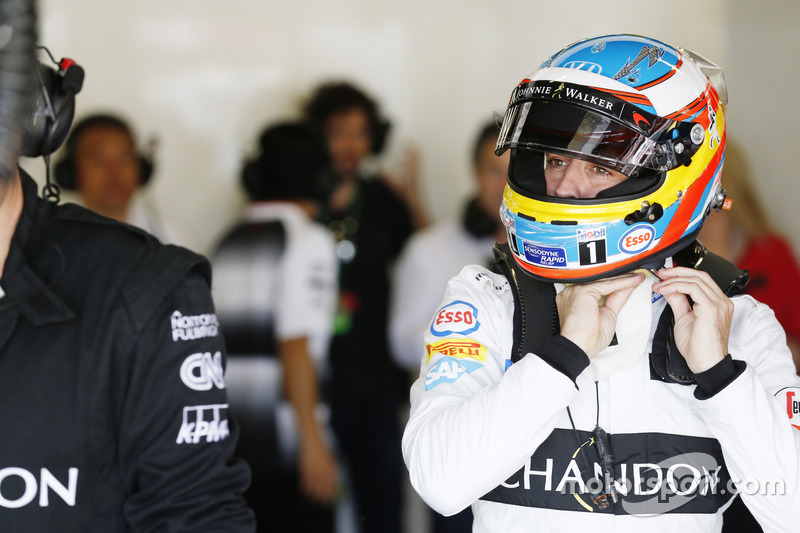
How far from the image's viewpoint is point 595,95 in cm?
141

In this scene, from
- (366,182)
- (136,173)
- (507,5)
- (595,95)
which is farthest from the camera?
(507,5)

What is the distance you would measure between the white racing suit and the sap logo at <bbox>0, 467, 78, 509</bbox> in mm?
475

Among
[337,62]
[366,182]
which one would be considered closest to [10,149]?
[366,182]

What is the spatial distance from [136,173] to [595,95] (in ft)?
6.69

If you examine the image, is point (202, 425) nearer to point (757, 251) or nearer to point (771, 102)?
point (757, 251)

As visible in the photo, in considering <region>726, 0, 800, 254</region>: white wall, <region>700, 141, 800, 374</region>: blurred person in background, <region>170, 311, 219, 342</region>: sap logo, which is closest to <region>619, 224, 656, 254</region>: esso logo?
<region>170, 311, 219, 342</region>: sap logo

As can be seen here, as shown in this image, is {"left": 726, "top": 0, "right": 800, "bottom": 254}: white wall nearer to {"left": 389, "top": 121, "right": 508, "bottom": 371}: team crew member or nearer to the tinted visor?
{"left": 389, "top": 121, "right": 508, "bottom": 371}: team crew member

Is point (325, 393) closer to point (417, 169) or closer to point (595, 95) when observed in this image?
point (417, 169)

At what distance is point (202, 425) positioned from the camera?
4.05 feet

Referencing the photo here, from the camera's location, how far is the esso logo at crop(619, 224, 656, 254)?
1.43 metres

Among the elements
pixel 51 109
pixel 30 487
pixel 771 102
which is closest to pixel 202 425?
pixel 30 487

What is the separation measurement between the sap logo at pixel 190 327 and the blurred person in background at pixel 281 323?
1.15 metres

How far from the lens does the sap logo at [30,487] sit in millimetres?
1146

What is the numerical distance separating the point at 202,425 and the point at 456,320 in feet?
1.36
